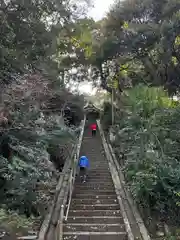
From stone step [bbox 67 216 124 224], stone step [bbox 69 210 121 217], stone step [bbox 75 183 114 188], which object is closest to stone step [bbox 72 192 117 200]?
stone step [bbox 75 183 114 188]

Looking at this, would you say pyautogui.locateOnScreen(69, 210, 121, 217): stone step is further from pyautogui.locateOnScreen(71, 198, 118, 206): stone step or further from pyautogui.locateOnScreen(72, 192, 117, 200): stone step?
pyautogui.locateOnScreen(72, 192, 117, 200): stone step

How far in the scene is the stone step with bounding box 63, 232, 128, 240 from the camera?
27.6ft

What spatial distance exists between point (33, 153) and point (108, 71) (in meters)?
21.2

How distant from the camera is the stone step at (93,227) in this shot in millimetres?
8914

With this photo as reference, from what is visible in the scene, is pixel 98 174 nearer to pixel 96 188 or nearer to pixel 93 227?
pixel 96 188

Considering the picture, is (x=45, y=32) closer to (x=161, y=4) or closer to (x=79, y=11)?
(x=79, y=11)

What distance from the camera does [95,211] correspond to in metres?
10.2

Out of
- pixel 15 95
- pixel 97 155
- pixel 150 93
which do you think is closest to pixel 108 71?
pixel 97 155

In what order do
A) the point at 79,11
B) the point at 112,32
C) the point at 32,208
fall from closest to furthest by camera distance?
1. the point at 32,208
2. the point at 79,11
3. the point at 112,32

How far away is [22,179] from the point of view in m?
8.41

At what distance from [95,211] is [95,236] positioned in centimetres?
177

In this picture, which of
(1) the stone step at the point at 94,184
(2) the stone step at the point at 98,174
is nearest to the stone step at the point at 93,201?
(1) the stone step at the point at 94,184

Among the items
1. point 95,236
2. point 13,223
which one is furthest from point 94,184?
point 13,223

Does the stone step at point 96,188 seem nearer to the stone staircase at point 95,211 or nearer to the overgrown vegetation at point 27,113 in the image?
the stone staircase at point 95,211
